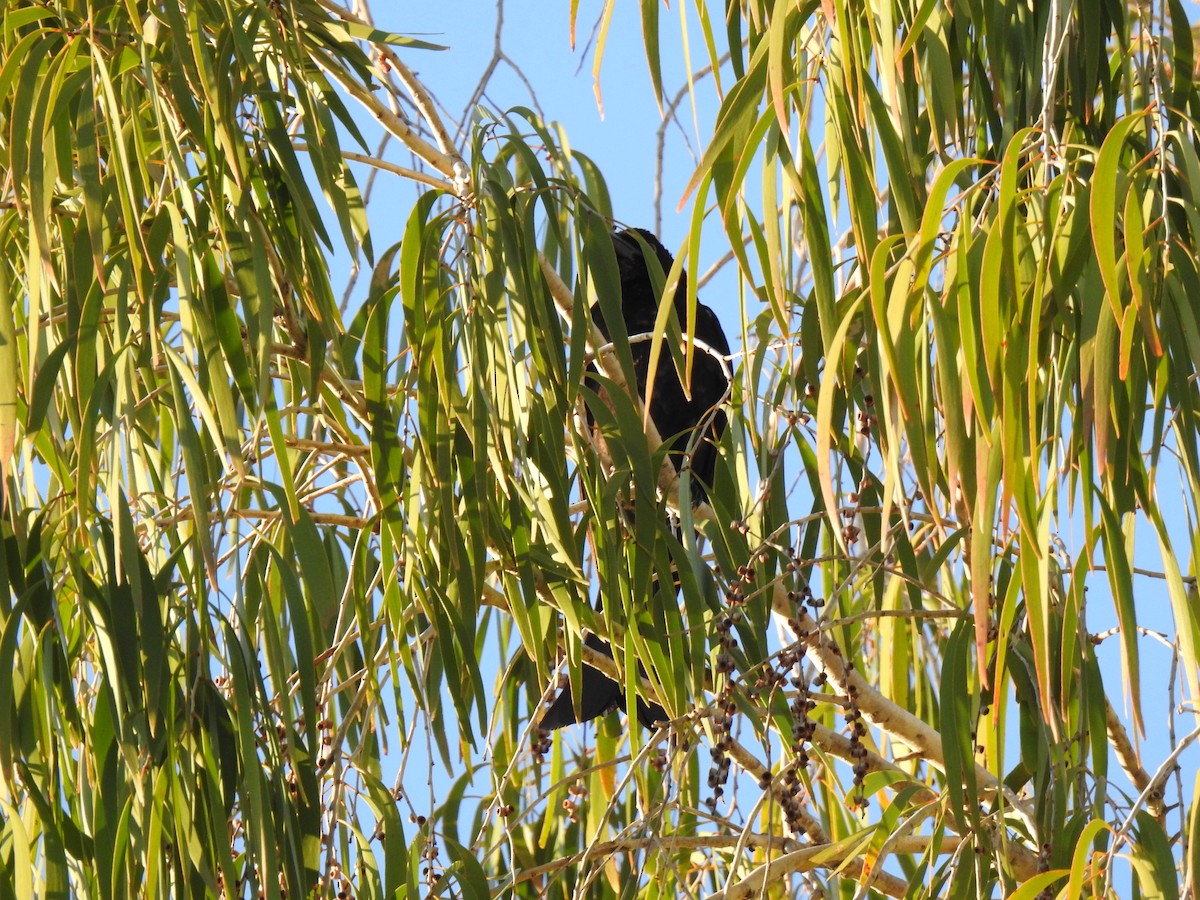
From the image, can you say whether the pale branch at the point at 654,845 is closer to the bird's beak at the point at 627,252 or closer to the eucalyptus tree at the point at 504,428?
the eucalyptus tree at the point at 504,428

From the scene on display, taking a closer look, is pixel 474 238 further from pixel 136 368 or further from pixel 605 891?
pixel 605 891

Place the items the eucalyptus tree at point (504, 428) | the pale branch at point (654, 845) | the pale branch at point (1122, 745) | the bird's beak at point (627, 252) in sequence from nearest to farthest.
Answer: the eucalyptus tree at point (504, 428)
the pale branch at point (654, 845)
the pale branch at point (1122, 745)
the bird's beak at point (627, 252)

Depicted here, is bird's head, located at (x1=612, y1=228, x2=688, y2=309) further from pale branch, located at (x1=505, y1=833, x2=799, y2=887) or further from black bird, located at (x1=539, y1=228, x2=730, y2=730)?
pale branch, located at (x1=505, y1=833, x2=799, y2=887)

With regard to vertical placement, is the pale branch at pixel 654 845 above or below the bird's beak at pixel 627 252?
below

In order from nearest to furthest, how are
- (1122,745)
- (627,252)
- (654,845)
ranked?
1. (654,845)
2. (1122,745)
3. (627,252)

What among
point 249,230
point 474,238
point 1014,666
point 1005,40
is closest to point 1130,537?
point 1014,666

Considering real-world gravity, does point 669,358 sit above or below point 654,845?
above

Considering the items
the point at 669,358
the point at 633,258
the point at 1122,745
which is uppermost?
the point at 633,258

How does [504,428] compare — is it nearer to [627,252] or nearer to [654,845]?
[654,845]

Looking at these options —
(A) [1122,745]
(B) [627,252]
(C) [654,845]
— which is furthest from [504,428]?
(B) [627,252]

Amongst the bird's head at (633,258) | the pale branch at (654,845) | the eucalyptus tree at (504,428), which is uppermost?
the bird's head at (633,258)

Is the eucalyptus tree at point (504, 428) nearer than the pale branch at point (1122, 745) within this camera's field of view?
Yes

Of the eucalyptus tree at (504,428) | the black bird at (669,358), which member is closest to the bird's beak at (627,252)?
the black bird at (669,358)

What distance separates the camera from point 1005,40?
1011 mm
